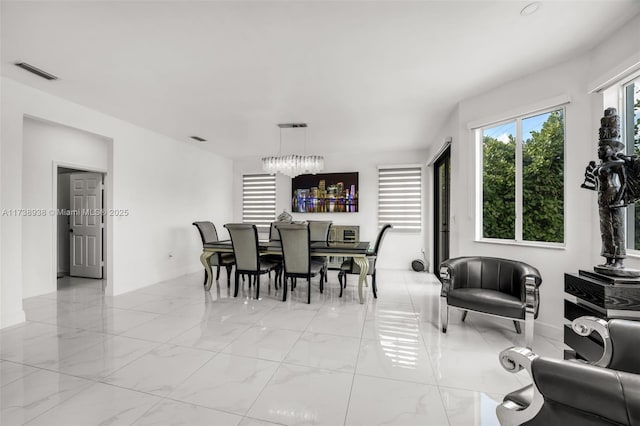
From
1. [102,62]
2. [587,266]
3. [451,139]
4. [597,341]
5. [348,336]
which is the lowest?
A: [348,336]

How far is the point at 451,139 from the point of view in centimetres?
390

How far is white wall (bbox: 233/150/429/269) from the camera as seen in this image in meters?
6.06

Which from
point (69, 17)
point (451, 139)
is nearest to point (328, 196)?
point (451, 139)

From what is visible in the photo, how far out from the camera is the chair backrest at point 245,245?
3.88 metres

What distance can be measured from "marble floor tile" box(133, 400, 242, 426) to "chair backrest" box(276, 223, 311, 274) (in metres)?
2.21

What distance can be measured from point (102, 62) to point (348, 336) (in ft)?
11.4

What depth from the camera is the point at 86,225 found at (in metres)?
5.26

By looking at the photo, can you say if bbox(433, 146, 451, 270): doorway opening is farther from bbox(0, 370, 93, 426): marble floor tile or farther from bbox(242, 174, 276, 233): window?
bbox(0, 370, 93, 426): marble floor tile

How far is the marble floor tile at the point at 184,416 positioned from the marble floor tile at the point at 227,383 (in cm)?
5

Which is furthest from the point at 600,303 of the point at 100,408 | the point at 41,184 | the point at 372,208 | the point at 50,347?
the point at 41,184

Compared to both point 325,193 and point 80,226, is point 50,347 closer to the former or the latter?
point 80,226

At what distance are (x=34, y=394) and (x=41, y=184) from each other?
3.78 metres

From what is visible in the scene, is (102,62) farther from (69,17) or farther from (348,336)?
(348,336)

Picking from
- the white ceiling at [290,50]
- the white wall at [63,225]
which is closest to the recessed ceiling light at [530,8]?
the white ceiling at [290,50]
